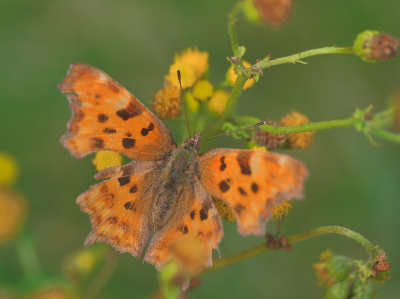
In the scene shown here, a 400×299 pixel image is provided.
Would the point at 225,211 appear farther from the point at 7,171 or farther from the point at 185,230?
the point at 7,171

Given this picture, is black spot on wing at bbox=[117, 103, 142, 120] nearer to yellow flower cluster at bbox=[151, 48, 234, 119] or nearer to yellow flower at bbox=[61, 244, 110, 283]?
yellow flower cluster at bbox=[151, 48, 234, 119]

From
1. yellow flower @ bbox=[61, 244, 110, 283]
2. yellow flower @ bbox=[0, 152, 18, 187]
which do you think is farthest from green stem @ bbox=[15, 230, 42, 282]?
yellow flower @ bbox=[0, 152, 18, 187]

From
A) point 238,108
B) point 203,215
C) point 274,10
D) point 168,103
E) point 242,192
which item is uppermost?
point 238,108

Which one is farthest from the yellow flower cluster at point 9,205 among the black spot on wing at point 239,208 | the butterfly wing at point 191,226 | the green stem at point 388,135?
the green stem at point 388,135

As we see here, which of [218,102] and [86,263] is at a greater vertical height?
[218,102]

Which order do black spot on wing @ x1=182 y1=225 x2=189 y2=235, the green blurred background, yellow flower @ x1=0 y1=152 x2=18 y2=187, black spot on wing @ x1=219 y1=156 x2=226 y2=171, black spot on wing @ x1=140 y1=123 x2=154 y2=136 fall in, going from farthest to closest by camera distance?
the green blurred background < yellow flower @ x1=0 y1=152 x2=18 y2=187 < black spot on wing @ x1=140 y1=123 x2=154 y2=136 < black spot on wing @ x1=182 y1=225 x2=189 y2=235 < black spot on wing @ x1=219 y1=156 x2=226 y2=171

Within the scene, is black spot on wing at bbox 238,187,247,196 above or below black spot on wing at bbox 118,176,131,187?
below

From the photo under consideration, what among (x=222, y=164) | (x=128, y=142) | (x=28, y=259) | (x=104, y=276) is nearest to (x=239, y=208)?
(x=222, y=164)

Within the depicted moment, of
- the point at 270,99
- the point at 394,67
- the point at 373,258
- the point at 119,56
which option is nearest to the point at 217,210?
the point at 373,258
